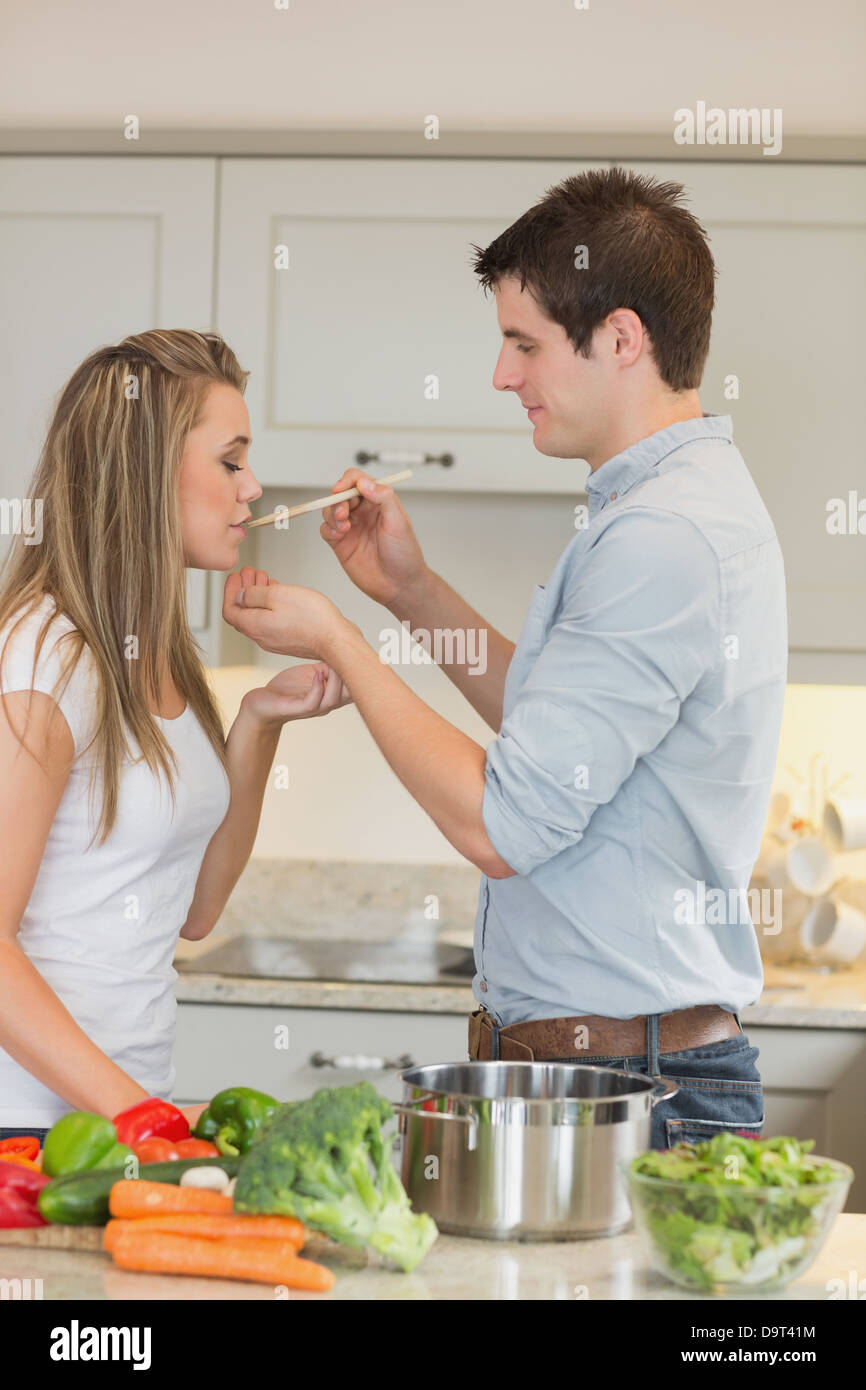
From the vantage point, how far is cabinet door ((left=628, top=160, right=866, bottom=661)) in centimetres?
254

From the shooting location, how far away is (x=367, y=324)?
8.51 feet

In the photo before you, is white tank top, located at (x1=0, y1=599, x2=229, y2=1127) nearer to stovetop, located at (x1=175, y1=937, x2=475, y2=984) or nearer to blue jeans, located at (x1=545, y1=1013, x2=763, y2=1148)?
blue jeans, located at (x1=545, y1=1013, x2=763, y2=1148)

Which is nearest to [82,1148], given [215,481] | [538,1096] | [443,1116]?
[443,1116]

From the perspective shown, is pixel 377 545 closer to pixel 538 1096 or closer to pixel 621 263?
pixel 621 263

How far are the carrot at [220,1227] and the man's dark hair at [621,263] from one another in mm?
932

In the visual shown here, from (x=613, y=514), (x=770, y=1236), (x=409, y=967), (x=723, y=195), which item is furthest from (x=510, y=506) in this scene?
(x=770, y=1236)

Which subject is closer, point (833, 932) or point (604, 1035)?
point (604, 1035)

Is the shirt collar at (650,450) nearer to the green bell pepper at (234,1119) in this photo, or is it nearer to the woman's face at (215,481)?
the woman's face at (215,481)

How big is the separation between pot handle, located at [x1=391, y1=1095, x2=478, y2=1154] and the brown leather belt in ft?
0.97

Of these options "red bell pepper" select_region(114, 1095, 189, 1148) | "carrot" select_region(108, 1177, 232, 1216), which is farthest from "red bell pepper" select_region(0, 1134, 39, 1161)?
"carrot" select_region(108, 1177, 232, 1216)

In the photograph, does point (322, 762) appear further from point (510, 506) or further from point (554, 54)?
point (554, 54)

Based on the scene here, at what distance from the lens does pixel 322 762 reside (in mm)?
3047

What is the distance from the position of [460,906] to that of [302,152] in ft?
4.98

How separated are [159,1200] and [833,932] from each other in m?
1.94
